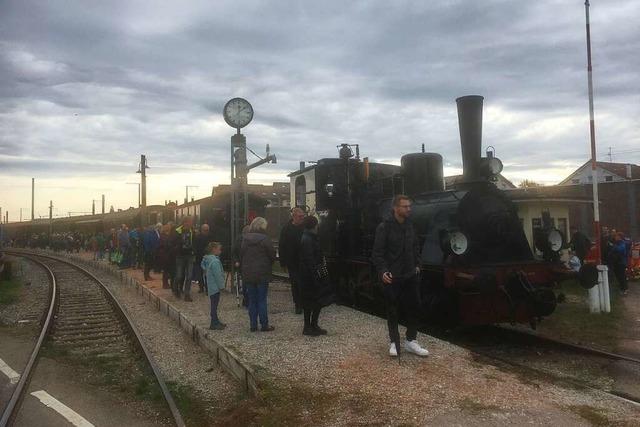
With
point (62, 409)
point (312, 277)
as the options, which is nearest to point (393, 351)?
point (312, 277)

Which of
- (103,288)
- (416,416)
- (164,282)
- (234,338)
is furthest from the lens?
(103,288)

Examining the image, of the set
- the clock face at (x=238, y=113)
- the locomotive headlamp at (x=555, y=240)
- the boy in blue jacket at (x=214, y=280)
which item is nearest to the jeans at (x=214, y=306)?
the boy in blue jacket at (x=214, y=280)

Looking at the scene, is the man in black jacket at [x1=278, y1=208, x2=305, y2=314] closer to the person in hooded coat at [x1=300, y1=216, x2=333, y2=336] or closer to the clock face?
the person in hooded coat at [x1=300, y1=216, x2=333, y2=336]

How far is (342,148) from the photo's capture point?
1081 cm

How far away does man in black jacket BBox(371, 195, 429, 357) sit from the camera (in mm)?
5637

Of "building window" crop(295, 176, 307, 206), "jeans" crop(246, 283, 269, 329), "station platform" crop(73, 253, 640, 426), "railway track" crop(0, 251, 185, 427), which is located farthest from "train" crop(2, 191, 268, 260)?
"station platform" crop(73, 253, 640, 426)

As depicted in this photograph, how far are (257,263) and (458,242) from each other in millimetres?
2759

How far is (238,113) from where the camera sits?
434 inches

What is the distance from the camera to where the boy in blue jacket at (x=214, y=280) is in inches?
306

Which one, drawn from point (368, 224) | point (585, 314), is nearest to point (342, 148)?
point (368, 224)

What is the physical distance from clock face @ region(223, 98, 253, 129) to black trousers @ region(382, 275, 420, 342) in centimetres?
644

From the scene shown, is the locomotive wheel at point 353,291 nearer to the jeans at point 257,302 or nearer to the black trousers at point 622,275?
the jeans at point 257,302

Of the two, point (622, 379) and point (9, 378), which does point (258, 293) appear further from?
point (622, 379)

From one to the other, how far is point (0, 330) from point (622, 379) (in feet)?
32.2
